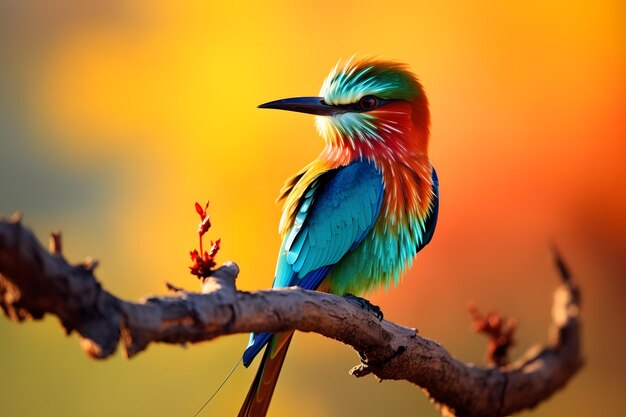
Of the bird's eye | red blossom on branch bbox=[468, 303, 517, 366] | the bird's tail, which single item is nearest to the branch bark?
red blossom on branch bbox=[468, 303, 517, 366]

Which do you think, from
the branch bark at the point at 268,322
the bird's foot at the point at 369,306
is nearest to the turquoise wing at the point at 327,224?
the bird's foot at the point at 369,306

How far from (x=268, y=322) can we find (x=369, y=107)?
1.79 meters

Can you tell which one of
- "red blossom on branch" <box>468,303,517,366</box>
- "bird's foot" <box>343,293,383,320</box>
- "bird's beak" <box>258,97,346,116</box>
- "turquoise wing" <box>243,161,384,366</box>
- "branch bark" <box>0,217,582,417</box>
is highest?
"bird's beak" <box>258,97,346,116</box>

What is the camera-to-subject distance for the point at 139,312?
1953 mm

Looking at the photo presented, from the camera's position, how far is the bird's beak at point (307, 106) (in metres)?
3.82

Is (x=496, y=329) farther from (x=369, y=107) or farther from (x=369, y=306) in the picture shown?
(x=369, y=107)

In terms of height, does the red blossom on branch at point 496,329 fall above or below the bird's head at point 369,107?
below

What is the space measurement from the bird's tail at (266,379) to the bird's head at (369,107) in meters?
0.96

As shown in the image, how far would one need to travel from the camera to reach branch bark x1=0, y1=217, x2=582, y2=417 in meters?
1.87

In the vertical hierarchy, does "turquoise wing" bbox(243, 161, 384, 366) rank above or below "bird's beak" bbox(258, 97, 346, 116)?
below

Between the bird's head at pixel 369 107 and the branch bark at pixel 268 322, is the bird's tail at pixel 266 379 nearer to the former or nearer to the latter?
the branch bark at pixel 268 322

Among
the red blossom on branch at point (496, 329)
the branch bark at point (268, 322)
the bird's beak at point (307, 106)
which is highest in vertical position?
the bird's beak at point (307, 106)

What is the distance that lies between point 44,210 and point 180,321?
522 cm

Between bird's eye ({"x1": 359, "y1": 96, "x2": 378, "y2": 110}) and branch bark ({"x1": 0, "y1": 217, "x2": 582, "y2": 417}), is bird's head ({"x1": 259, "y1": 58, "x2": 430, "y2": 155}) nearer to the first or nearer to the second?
bird's eye ({"x1": 359, "y1": 96, "x2": 378, "y2": 110})
